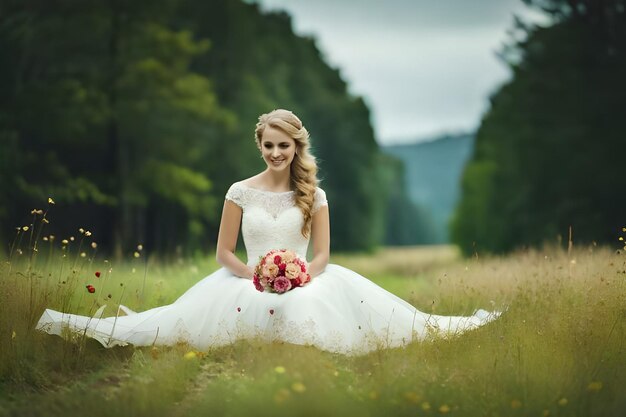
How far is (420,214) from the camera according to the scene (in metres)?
95.0

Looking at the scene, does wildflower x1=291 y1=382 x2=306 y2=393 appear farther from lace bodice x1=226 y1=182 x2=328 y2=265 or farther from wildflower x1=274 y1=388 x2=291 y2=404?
lace bodice x1=226 y1=182 x2=328 y2=265

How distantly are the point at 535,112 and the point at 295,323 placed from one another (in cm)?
1899

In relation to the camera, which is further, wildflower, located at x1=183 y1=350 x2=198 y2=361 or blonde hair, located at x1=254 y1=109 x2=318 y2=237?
blonde hair, located at x1=254 y1=109 x2=318 y2=237

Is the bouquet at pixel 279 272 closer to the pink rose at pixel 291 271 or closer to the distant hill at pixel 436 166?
the pink rose at pixel 291 271

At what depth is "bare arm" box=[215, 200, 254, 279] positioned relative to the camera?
7.66 meters

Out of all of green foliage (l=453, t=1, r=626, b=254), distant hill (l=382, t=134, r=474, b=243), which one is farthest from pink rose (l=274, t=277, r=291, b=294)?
distant hill (l=382, t=134, r=474, b=243)

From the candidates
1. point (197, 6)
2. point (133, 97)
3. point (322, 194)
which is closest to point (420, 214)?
point (197, 6)

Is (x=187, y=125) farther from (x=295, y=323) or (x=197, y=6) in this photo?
(x=295, y=323)

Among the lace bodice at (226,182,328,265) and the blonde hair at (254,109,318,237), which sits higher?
the blonde hair at (254,109,318,237)

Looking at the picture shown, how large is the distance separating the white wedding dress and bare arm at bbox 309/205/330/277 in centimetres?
7

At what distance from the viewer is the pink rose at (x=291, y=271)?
7043 millimetres

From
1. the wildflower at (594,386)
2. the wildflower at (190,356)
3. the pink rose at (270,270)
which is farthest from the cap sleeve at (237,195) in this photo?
the wildflower at (594,386)

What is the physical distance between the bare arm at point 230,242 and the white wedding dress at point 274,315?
0.08 metres

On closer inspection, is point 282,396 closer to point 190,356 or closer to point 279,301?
point 190,356
